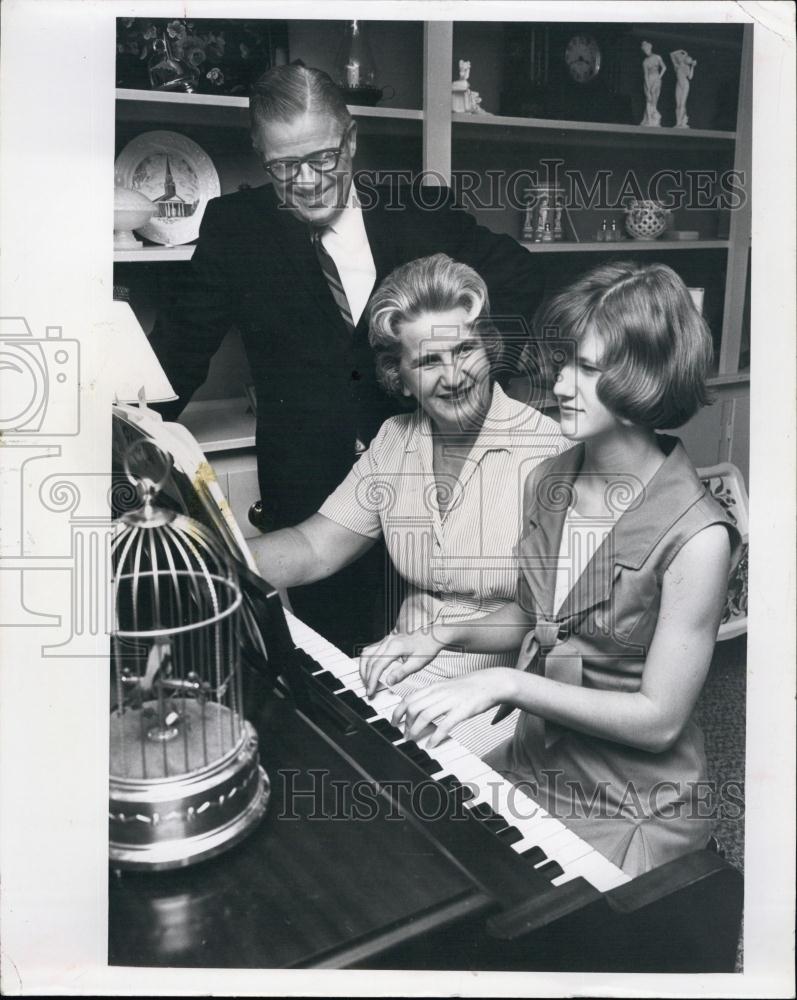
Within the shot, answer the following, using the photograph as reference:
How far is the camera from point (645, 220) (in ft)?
4.76

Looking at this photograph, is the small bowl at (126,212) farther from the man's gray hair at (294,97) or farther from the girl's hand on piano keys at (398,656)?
the girl's hand on piano keys at (398,656)

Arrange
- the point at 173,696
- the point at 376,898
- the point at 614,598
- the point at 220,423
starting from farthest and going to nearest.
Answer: the point at 220,423 → the point at 614,598 → the point at 173,696 → the point at 376,898

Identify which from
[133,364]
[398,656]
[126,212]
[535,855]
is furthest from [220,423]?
[535,855]

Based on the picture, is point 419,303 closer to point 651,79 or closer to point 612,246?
point 612,246

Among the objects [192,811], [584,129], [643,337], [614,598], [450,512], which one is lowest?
[192,811]

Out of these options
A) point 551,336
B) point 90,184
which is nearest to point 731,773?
point 551,336

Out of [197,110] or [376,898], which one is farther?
[197,110]

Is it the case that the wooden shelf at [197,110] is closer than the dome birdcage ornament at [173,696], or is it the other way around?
the dome birdcage ornament at [173,696]

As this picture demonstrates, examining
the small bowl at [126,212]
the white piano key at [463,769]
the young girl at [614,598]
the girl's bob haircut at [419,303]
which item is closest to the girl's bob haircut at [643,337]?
the young girl at [614,598]

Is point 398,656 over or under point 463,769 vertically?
over

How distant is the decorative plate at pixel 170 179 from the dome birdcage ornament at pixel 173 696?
1.22 ft

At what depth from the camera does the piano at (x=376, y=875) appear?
119 cm

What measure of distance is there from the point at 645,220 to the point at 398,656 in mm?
836

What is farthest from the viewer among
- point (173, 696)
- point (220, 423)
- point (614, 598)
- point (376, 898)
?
point (220, 423)
